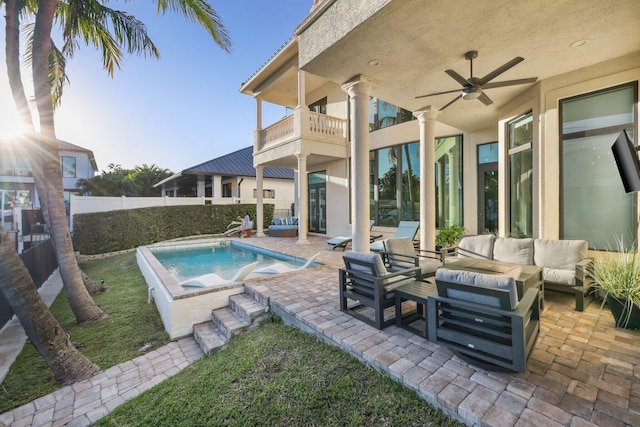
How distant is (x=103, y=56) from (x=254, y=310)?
7954 millimetres

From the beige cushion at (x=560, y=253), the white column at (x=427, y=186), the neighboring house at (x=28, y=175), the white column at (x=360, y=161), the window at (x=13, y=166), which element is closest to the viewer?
the beige cushion at (x=560, y=253)

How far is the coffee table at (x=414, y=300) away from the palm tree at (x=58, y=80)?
162 inches

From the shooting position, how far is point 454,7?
3.09 meters

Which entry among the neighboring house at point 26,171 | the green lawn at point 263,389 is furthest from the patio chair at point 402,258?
the neighboring house at point 26,171

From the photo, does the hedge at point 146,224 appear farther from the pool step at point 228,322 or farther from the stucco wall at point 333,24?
the stucco wall at point 333,24

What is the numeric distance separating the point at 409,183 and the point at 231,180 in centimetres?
1407

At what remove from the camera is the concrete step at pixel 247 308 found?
445cm

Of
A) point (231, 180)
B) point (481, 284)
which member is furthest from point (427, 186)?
point (231, 180)

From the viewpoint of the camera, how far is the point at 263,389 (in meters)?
2.73

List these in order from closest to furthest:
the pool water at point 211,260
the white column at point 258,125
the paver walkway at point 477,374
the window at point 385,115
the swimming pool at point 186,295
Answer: the paver walkway at point 477,374, the swimming pool at point 186,295, the pool water at point 211,260, the window at point 385,115, the white column at point 258,125

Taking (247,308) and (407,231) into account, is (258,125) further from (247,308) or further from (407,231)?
(247,308)

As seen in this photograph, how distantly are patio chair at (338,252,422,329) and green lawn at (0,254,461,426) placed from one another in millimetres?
718

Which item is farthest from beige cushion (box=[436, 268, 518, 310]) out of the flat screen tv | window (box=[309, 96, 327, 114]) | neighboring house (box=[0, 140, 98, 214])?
neighboring house (box=[0, 140, 98, 214])

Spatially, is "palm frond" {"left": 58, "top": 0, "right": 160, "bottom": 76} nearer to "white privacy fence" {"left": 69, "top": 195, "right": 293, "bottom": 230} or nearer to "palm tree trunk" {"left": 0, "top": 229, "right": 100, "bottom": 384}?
"palm tree trunk" {"left": 0, "top": 229, "right": 100, "bottom": 384}
